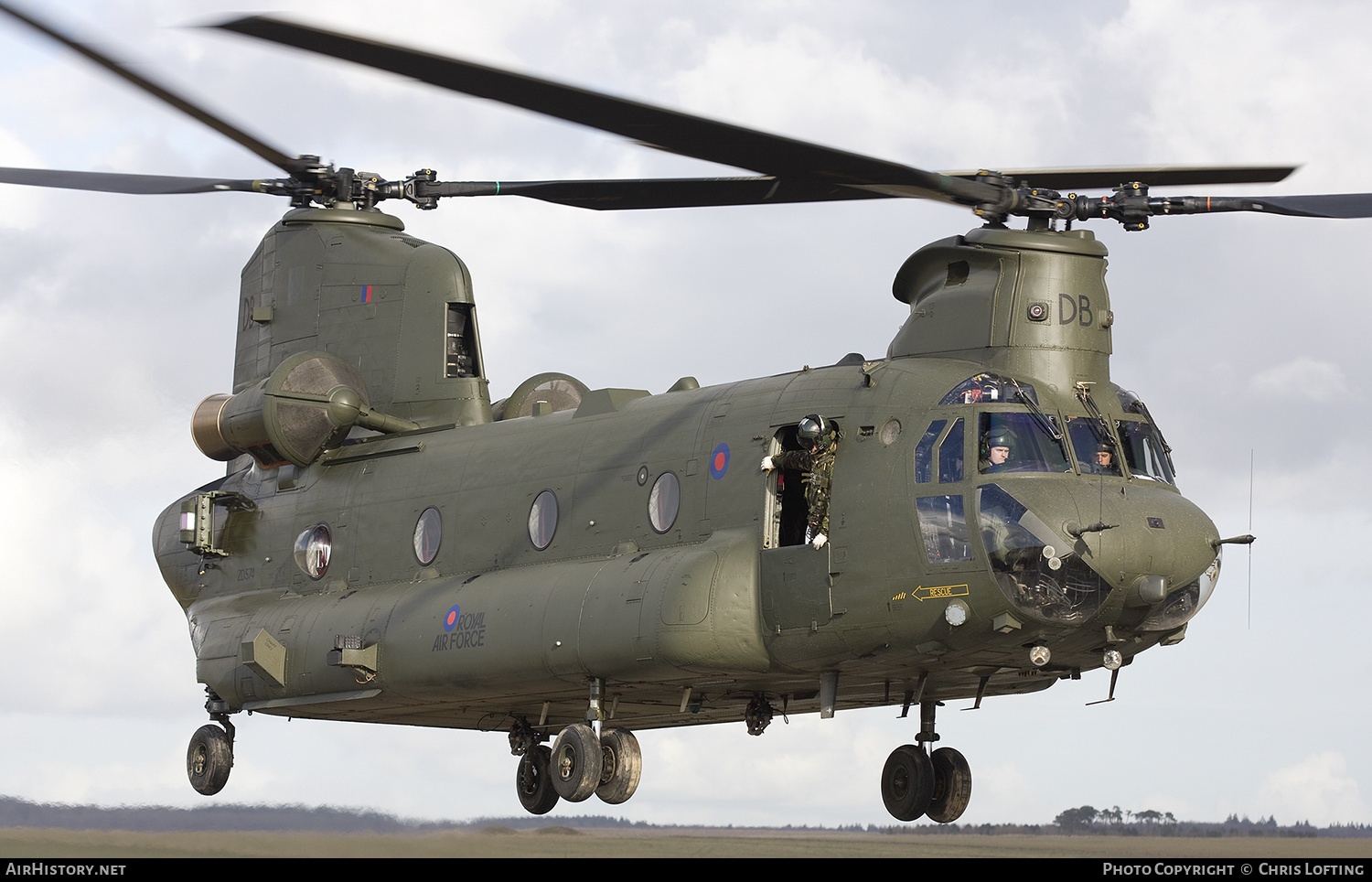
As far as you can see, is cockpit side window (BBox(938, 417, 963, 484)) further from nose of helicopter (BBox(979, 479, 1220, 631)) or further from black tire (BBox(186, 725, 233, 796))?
black tire (BBox(186, 725, 233, 796))

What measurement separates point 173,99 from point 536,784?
8969mm

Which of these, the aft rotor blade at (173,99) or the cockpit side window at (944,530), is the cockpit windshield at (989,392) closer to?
the cockpit side window at (944,530)

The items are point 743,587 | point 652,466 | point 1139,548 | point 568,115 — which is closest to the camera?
point 568,115

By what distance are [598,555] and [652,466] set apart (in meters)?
1.10

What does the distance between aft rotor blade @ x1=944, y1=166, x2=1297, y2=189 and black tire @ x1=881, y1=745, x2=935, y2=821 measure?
20.0ft

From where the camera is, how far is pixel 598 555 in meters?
18.8

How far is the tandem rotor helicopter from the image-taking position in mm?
16188

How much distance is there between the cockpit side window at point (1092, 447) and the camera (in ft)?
54.7

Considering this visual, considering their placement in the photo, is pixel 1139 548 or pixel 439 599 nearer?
pixel 1139 548

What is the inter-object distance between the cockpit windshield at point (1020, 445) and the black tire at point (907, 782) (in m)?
4.09

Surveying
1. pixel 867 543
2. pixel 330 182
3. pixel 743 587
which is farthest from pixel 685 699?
pixel 330 182

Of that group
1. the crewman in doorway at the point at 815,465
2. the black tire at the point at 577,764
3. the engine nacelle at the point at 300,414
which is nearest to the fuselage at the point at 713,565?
the crewman in doorway at the point at 815,465
